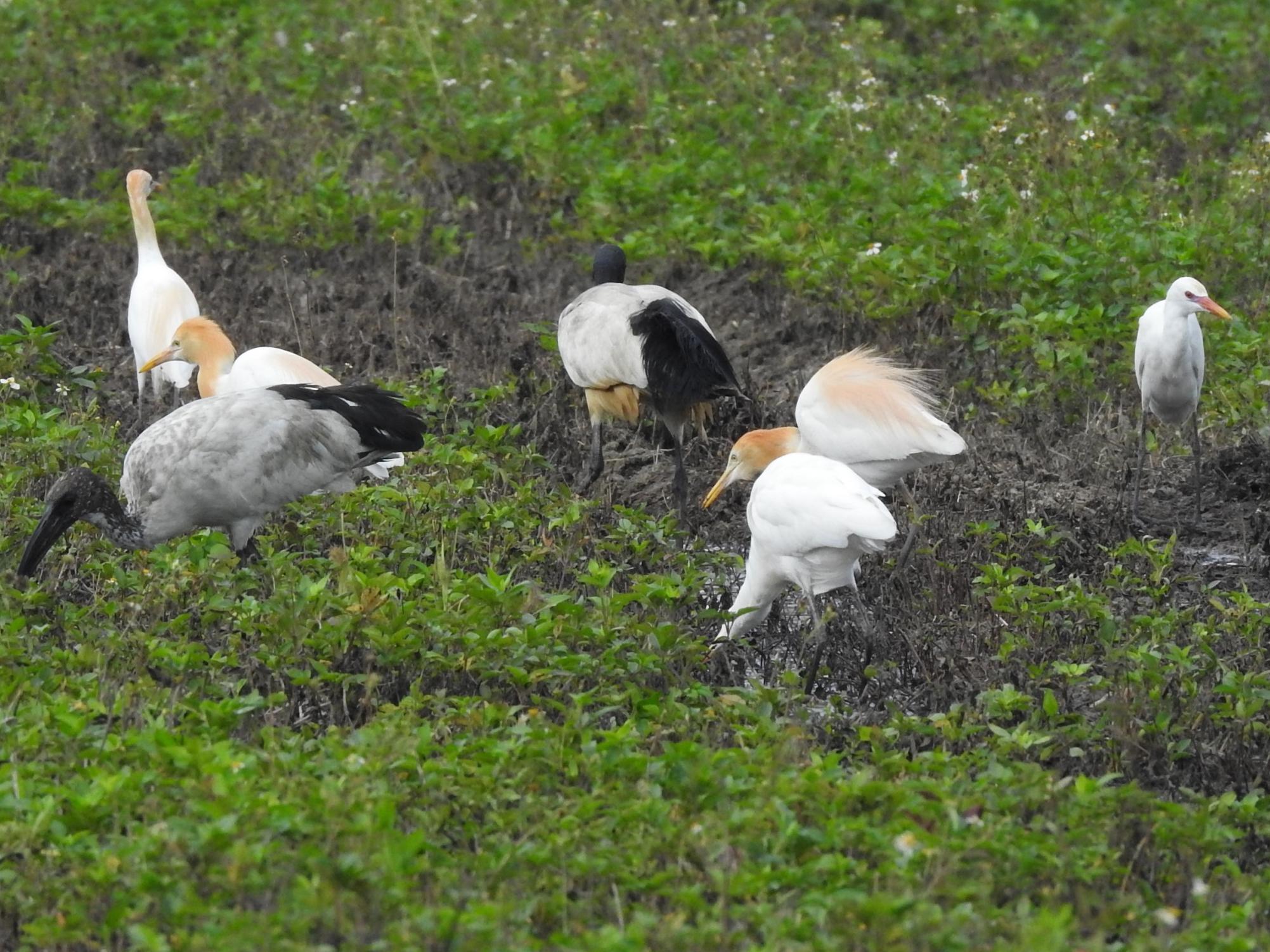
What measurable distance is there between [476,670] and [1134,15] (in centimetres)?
881

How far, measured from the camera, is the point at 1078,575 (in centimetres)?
638

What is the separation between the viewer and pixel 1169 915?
3.45 metres

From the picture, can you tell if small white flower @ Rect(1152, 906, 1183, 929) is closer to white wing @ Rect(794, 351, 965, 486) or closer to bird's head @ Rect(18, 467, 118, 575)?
white wing @ Rect(794, 351, 965, 486)

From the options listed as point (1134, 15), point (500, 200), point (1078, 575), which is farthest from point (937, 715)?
point (1134, 15)

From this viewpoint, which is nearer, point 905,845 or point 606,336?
point 905,845

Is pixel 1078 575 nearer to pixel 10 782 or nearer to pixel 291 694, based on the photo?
pixel 291 694

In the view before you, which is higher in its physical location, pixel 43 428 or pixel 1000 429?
pixel 43 428

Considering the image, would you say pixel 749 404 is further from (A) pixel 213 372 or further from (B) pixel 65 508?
(B) pixel 65 508

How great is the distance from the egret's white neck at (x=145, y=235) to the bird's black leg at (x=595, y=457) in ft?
7.40

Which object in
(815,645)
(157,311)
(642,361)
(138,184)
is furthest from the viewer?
(138,184)

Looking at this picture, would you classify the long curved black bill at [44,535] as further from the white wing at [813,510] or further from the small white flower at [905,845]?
the small white flower at [905,845]

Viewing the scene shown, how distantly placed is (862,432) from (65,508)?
2.52m

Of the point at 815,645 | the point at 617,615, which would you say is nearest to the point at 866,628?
the point at 815,645

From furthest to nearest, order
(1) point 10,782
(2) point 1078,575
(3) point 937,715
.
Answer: (2) point 1078,575 < (3) point 937,715 < (1) point 10,782
